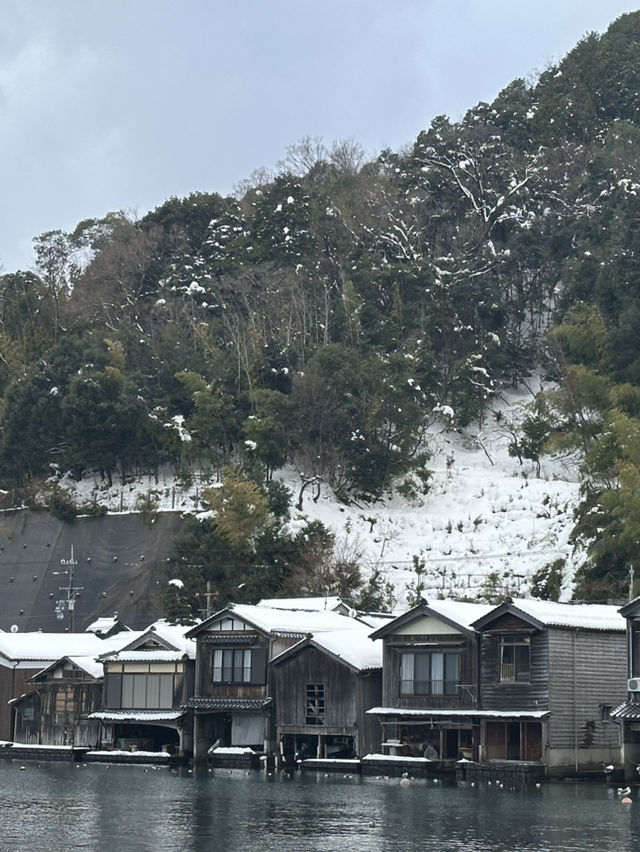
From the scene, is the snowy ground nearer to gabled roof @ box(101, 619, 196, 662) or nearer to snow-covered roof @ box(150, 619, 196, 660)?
snow-covered roof @ box(150, 619, 196, 660)

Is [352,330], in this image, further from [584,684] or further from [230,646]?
[584,684]

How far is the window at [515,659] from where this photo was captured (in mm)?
44500

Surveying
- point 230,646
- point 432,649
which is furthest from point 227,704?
point 432,649

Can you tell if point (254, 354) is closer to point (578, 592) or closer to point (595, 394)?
point (595, 394)

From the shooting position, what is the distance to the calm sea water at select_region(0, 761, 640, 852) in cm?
2992

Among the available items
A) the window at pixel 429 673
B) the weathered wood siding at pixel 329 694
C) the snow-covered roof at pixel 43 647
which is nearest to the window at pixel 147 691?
the snow-covered roof at pixel 43 647

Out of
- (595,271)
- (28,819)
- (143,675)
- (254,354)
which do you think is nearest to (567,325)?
(595,271)

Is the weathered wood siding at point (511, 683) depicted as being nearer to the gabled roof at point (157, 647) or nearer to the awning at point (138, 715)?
the awning at point (138, 715)

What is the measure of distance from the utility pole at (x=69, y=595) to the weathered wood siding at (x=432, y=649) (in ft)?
82.6

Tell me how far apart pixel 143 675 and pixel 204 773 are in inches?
280

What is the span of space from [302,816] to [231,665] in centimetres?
1721

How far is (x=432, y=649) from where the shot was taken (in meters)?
46.9

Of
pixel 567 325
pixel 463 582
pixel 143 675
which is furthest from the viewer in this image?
pixel 567 325

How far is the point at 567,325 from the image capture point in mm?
75688
